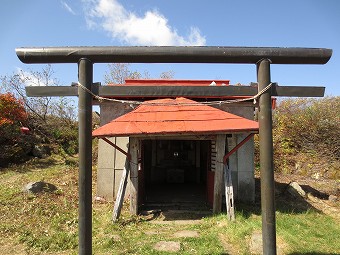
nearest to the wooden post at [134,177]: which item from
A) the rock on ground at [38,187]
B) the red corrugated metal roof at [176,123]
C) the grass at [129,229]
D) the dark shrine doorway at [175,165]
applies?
the grass at [129,229]

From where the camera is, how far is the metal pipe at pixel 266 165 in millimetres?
3820

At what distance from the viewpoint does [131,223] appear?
824 centimetres

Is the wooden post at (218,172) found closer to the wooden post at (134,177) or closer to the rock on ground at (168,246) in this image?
the wooden post at (134,177)

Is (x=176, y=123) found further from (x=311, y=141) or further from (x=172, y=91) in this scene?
(x=311, y=141)

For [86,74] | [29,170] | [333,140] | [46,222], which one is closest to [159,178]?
[29,170]

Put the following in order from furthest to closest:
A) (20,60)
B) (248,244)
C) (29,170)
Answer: (29,170)
(248,244)
(20,60)

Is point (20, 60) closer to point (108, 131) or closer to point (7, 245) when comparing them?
point (108, 131)

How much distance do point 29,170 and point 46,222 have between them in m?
7.28

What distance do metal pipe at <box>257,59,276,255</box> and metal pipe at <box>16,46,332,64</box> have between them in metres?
0.24

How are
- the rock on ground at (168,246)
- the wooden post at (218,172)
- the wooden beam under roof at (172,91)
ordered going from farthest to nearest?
the wooden post at (218,172), the rock on ground at (168,246), the wooden beam under roof at (172,91)

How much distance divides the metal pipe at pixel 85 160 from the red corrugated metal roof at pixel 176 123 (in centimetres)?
341

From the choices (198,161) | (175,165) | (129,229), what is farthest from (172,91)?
(175,165)

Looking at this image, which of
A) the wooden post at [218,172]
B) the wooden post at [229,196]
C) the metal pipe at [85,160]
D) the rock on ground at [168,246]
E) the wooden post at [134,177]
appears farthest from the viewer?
the wooden post at [134,177]

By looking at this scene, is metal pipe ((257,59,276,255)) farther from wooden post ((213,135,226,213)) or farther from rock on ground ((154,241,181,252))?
wooden post ((213,135,226,213))
